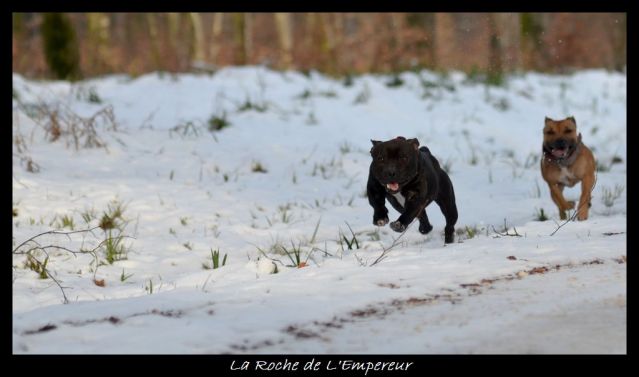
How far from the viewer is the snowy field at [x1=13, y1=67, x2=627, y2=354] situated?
3.85 meters

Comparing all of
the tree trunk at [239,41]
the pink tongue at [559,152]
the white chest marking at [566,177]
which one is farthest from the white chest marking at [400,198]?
the tree trunk at [239,41]

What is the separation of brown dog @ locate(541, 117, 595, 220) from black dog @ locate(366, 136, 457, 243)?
66.2 inches

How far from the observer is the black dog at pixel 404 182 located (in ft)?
19.0

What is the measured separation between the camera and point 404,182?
19.3 feet

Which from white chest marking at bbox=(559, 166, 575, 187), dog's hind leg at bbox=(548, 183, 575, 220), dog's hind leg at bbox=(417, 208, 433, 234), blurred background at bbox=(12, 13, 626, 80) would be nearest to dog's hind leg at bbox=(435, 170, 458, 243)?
dog's hind leg at bbox=(417, 208, 433, 234)

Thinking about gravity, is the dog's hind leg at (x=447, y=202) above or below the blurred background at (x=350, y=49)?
below

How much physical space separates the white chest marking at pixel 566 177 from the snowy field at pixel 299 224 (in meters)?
0.39

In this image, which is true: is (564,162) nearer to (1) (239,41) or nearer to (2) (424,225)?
(2) (424,225)

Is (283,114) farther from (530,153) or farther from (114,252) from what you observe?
(114,252)

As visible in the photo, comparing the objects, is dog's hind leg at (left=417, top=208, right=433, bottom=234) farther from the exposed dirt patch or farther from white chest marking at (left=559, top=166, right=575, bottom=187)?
the exposed dirt patch

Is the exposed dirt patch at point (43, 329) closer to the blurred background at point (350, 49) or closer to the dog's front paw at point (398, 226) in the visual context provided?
the dog's front paw at point (398, 226)

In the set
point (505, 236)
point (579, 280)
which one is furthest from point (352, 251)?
point (579, 280)

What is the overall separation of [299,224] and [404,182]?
2145 millimetres

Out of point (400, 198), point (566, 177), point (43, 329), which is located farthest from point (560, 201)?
point (43, 329)
